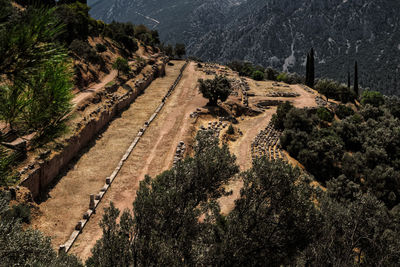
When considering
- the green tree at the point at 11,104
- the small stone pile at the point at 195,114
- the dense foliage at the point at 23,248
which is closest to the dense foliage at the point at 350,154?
the small stone pile at the point at 195,114

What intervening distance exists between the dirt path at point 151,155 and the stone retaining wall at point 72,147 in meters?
4.52

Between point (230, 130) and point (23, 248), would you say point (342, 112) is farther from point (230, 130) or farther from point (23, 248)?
point (23, 248)

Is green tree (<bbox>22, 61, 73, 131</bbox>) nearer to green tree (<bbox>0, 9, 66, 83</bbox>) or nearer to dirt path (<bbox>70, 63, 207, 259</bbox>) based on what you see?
green tree (<bbox>0, 9, 66, 83</bbox>)

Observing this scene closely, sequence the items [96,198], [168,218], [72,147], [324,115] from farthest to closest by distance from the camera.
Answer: [324,115], [72,147], [96,198], [168,218]

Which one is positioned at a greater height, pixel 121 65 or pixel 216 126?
pixel 121 65

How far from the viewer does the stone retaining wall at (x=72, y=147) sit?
728 inches

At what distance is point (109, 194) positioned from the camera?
20031mm

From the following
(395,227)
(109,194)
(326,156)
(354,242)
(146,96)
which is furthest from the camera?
(146,96)

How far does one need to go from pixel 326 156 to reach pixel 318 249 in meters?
20.0

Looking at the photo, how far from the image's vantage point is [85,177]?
860 inches

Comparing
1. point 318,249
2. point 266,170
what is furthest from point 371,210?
point 266,170

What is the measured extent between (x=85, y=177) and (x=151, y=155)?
19.9ft

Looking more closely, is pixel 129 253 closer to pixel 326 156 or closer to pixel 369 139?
pixel 326 156

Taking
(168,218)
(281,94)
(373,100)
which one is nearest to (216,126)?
(281,94)
